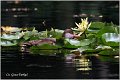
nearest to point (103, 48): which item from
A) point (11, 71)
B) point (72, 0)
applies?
point (11, 71)

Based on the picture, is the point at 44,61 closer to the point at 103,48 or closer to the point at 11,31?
the point at 103,48

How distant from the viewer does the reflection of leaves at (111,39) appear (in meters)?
6.87

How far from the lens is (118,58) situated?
20.8 ft

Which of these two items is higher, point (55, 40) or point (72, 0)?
point (72, 0)

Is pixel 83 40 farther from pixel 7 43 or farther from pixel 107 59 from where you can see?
pixel 7 43

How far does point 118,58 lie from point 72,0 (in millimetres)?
15106

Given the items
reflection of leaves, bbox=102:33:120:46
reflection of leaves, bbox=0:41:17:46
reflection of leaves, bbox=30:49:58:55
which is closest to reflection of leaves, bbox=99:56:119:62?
reflection of leaves, bbox=102:33:120:46

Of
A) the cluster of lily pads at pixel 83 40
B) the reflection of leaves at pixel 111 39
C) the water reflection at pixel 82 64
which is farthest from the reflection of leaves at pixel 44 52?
the reflection of leaves at pixel 111 39

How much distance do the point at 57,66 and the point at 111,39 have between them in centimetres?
124

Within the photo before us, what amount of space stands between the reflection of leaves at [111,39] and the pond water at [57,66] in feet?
1.08

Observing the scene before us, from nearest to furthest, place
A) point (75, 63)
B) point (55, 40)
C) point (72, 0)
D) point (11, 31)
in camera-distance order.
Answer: point (75, 63) → point (55, 40) → point (11, 31) → point (72, 0)

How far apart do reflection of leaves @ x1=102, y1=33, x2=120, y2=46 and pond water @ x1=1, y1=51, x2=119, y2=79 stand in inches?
12.9

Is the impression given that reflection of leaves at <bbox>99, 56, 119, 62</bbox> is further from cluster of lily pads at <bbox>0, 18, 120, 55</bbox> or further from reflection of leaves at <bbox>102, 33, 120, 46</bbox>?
reflection of leaves at <bbox>102, 33, 120, 46</bbox>

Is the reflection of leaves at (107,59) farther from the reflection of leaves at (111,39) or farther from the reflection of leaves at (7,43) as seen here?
the reflection of leaves at (7,43)
